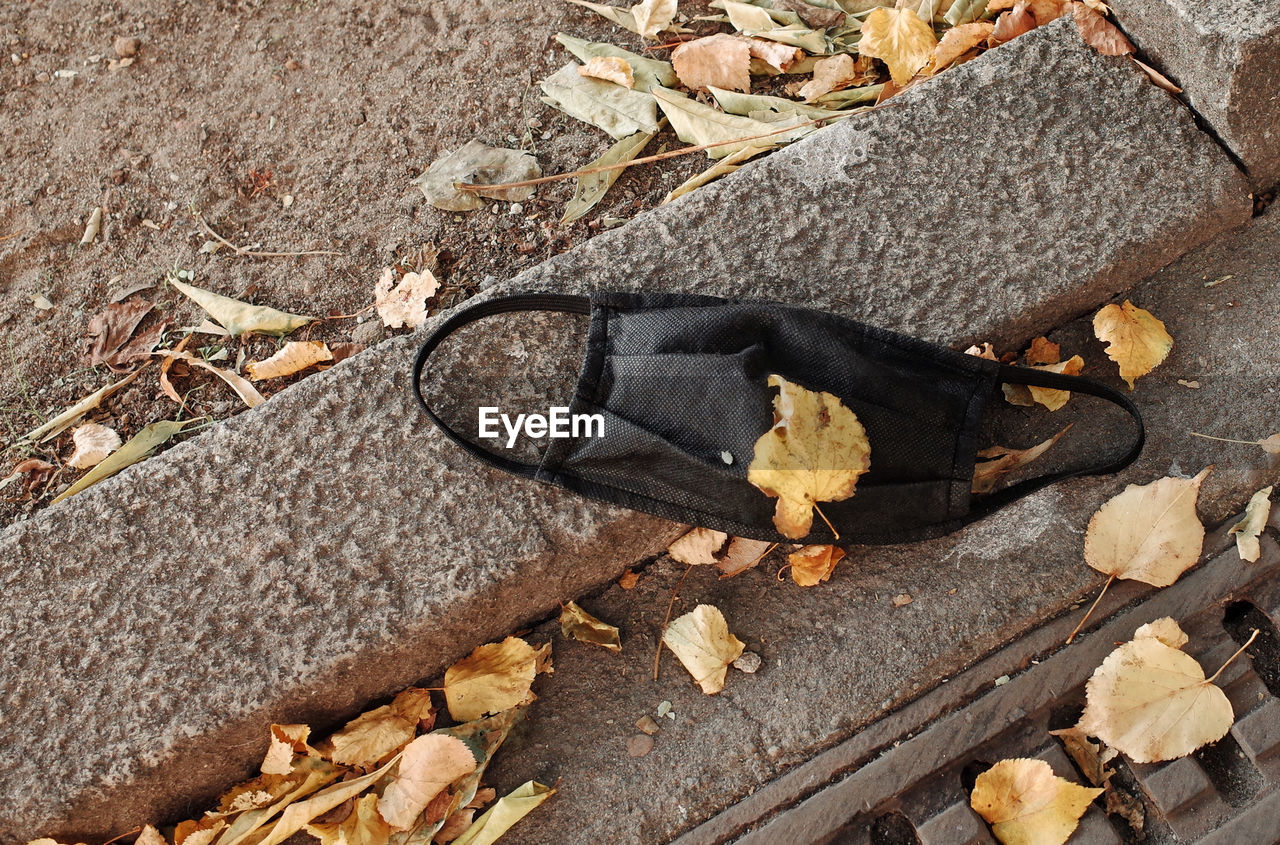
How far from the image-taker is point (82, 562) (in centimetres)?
158

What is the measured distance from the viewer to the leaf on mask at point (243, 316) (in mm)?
1793

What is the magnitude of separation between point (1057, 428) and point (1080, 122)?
586 mm

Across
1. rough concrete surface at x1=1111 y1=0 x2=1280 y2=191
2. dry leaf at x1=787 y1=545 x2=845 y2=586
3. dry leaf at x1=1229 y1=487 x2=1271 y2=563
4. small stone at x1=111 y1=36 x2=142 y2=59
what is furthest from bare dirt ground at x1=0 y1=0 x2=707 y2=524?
dry leaf at x1=1229 y1=487 x2=1271 y2=563

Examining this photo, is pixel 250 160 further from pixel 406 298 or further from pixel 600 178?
pixel 600 178

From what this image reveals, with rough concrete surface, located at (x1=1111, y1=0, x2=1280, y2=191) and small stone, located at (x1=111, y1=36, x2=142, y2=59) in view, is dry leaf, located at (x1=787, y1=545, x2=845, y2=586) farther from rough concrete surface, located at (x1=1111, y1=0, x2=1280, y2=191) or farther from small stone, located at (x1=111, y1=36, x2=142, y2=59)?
small stone, located at (x1=111, y1=36, x2=142, y2=59)

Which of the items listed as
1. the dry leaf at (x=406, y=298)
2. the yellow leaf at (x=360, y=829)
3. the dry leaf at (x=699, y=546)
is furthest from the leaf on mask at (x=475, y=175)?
the yellow leaf at (x=360, y=829)

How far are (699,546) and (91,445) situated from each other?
121 cm

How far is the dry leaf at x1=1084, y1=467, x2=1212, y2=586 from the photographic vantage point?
1.52 metres

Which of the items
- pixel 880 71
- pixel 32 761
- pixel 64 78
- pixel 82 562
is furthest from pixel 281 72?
pixel 32 761

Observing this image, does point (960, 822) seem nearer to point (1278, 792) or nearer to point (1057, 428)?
point (1278, 792)

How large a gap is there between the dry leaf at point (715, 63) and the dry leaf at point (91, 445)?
138 centimetres

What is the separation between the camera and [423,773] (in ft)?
4.89

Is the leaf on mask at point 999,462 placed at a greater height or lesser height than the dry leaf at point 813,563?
greater

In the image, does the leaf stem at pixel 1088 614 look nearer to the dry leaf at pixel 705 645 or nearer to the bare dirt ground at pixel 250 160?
the dry leaf at pixel 705 645
